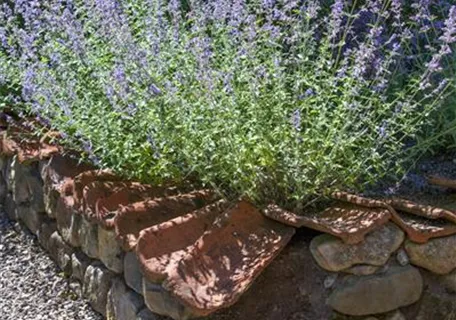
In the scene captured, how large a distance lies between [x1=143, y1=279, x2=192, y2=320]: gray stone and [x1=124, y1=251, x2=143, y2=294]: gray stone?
0.13m

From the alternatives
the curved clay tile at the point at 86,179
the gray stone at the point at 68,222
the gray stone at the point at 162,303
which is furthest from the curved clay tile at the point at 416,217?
the gray stone at the point at 68,222

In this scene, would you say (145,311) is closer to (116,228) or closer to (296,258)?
(116,228)

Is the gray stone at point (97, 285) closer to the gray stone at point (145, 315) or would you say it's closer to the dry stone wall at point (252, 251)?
the dry stone wall at point (252, 251)

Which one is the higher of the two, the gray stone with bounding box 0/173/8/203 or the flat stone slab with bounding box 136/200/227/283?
the flat stone slab with bounding box 136/200/227/283

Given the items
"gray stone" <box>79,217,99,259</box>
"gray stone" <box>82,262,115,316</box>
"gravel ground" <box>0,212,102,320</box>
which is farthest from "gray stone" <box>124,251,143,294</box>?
"gravel ground" <box>0,212,102,320</box>

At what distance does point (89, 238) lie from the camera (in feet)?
13.0

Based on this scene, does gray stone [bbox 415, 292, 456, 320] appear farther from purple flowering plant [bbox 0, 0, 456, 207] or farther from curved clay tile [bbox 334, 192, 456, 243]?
purple flowering plant [bbox 0, 0, 456, 207]

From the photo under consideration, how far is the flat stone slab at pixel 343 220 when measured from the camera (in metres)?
3.15

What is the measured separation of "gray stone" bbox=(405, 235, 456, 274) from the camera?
3252 millimetres

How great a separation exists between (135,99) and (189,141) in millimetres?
321

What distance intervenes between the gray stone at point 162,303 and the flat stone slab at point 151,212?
175 mm

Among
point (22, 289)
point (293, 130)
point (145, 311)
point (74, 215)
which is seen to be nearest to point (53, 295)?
point (22, 289)

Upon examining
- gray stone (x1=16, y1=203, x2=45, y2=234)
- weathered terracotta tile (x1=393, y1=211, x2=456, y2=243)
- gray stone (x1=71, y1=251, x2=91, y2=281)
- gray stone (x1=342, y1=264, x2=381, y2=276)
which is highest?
weathered terracotta tile (x1=393, y1=211, x2=456, y2=243)

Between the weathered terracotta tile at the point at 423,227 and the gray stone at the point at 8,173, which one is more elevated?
the weathered terracotta tile at the point at 423,227
